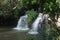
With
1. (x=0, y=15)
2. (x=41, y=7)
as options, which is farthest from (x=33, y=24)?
(x=41, y=7)

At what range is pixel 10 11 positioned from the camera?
23.1 m

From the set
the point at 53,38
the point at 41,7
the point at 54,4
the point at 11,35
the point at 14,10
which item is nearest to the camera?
the point at 54,4

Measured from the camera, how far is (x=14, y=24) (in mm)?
22922

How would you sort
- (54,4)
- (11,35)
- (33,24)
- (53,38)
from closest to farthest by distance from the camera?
(54,4) < (53,38) < (11,35) < (33,24)

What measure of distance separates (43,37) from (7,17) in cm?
1653

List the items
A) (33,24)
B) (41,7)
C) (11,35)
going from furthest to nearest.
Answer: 1. (33,24)
2. (11,35)
3. (41,7)

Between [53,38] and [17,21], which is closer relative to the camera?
[53,38]

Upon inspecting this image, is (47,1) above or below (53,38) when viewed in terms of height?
above

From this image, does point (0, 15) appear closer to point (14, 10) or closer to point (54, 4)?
point (14, 10)

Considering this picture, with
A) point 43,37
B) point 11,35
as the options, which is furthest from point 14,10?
point 43,37

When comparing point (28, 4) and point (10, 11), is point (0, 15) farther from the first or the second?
point (28, 4)

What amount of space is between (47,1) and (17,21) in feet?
56.6

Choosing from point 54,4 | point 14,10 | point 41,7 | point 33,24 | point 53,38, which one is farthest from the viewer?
point 14,10

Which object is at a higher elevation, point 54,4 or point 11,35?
point 54,4
